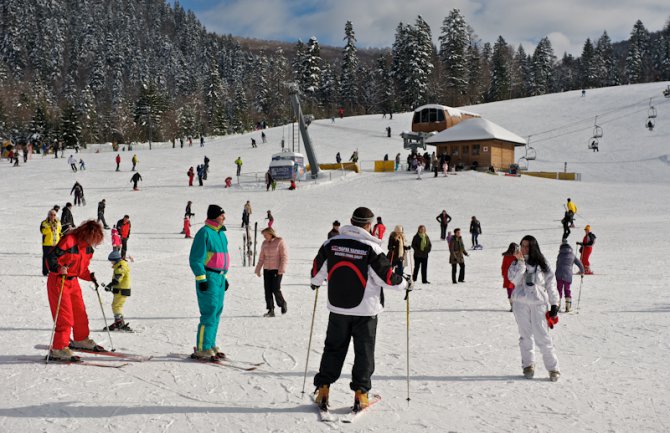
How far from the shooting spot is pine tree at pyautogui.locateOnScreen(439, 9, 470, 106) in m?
82.6

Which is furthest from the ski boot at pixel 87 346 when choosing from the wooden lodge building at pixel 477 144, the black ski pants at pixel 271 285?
the wooden lodge building at pixel 477 144

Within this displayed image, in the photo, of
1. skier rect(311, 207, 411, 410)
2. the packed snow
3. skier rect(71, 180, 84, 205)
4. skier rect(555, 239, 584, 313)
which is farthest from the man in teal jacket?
skier rect(71, 180, 84, 205)

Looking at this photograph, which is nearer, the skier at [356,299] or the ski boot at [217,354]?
the skier at [356,299]

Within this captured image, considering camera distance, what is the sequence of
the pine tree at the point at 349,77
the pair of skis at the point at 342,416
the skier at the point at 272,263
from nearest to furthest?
the pair of skis at the point at 342,416
the skier at the point at 272,263
the pine tree at the point at 349,77

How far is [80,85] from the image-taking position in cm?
14188

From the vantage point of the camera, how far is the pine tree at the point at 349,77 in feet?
305

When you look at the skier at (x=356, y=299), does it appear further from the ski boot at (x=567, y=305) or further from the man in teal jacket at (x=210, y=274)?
the ski boot at (x=567, y=305)

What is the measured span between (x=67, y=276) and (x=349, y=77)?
309 ft

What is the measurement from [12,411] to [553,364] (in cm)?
512

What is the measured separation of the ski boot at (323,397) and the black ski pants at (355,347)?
0.15 ft

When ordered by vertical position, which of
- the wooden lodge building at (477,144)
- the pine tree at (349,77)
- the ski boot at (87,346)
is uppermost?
the pine tree at (349,77)

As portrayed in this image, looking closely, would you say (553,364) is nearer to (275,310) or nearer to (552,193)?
(275,310)

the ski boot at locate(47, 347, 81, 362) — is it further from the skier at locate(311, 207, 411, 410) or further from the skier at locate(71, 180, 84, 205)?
the skier at locate(71, 180, 84, 205)

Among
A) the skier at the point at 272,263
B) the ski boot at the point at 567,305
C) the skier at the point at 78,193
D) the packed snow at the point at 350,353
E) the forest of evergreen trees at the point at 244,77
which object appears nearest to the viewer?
the packed snow at the point at 350,353
